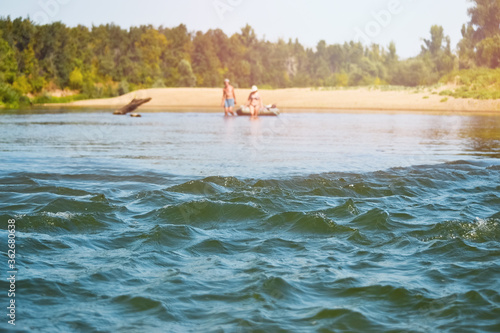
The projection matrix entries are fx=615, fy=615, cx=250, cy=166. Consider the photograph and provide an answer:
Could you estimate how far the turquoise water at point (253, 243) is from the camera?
174 inches

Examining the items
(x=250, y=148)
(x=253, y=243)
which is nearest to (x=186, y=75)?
(x=250, y=148)

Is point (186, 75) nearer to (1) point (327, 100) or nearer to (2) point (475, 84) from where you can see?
(1) point (327, 100)

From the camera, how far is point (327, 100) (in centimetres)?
4553

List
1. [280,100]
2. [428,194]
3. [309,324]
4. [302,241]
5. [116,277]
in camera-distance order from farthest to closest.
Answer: [280,100] < [428,194] < [302,241] < [116,277] < [309,324]

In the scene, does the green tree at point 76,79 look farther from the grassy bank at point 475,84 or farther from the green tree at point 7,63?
the grassy bank at point 475,84

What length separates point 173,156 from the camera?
42.8ft

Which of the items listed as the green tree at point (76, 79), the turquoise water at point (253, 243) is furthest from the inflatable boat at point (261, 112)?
the green tree at point (76, 79)

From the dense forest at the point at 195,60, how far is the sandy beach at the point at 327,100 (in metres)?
2.11

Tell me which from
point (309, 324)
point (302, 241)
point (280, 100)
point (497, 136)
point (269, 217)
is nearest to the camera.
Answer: point (309, 324)

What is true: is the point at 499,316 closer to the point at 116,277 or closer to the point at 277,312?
the point at 277,312

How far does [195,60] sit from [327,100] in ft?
142

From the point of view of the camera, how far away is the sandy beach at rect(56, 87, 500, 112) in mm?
39125

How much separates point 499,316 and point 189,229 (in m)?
3.34

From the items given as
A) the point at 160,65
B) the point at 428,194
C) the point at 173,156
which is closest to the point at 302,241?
the point at 428,194
